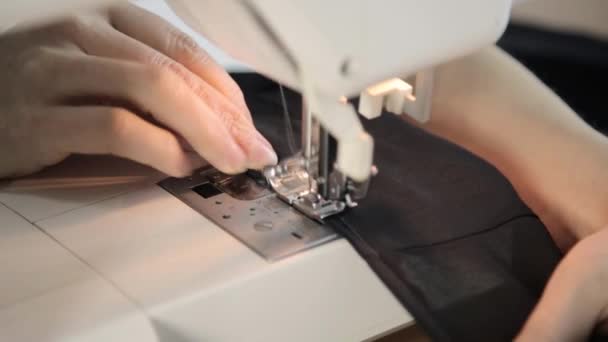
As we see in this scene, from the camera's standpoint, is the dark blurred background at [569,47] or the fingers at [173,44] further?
the dark blurred background at [569,47]

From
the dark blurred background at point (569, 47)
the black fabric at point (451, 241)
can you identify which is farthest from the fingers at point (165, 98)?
the dark blurred background at point (569, 47)

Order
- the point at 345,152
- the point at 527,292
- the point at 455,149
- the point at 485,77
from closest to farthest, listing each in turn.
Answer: the point at 345,152, the point at 527,292, the point at 455,149, the point at 485,77

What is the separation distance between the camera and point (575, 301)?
0.60 meters

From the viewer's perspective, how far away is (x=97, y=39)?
0.66m

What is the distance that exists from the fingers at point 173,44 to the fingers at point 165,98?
0.17ft

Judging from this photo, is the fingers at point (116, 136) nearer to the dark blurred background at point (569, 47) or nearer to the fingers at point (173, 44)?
the fingers at point (173, 44)

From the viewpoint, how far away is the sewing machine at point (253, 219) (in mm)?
459

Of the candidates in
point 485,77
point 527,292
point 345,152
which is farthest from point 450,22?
point 485,77

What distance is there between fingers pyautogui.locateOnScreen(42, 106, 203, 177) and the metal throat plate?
0.11 feet

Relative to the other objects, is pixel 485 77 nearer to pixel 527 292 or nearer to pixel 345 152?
pixel 527 292

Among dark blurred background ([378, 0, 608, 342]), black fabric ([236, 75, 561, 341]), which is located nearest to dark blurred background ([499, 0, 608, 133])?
dark blurred background ([378, 0, 608, 342])

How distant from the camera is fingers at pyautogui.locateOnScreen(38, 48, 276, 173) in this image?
2.00 ft

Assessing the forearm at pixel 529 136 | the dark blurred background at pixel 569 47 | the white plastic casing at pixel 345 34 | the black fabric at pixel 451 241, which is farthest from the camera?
the dark blurred background at pixel 569 47

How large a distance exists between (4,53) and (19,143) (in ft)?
0.27
